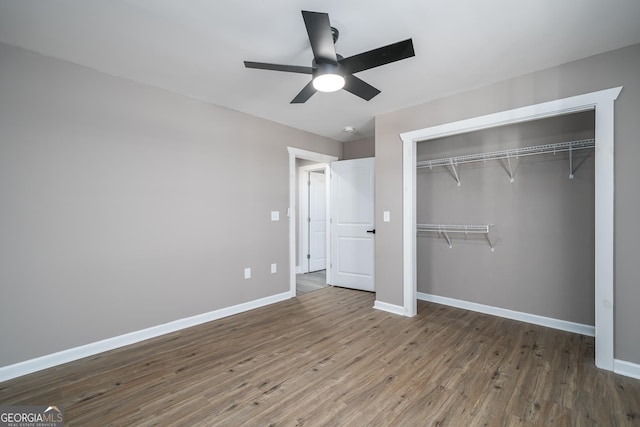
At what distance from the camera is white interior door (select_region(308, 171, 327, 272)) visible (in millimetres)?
6297

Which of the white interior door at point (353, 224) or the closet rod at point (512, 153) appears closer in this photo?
the closet rod at point (512, 153)

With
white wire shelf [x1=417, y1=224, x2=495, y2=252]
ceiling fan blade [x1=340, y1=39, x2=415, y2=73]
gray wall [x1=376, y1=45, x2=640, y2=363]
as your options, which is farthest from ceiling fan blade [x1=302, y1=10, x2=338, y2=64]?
white wire shelf [x1=417, y1=224, x2=495, y2=252]

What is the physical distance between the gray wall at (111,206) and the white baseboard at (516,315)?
256 centimetres

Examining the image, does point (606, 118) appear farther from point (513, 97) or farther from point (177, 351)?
point (177, 351)

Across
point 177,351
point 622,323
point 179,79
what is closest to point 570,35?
point 622,323

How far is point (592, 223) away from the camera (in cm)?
296

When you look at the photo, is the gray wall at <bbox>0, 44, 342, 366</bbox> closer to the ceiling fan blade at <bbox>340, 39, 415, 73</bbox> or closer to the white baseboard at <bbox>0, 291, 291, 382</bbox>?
the white baseboard at <bbox>0, 291, 291, 382</bbox>

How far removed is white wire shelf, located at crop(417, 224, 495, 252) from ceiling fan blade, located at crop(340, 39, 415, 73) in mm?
2618

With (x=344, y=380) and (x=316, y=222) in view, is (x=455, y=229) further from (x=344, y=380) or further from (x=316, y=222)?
(x=316, y=222)

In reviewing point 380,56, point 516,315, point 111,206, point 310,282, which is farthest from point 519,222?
point 111,206

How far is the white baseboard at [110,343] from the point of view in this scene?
2285mm

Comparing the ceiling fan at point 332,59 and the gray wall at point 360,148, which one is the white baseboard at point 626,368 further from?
the gray wall at point 360,148

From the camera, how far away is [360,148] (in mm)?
5199

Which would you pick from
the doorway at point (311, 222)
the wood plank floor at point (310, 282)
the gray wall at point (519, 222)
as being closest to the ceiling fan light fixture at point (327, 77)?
the gray wall at point (519, 222)
